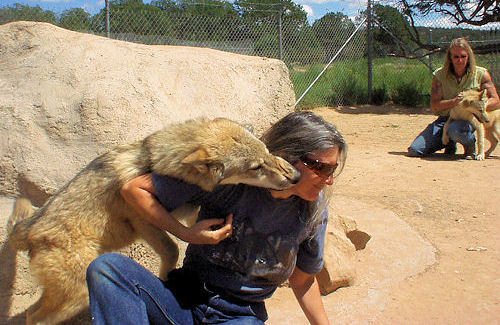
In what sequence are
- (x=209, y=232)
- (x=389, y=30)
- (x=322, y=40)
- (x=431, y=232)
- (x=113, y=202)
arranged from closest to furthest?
(x=209, y=232) < (x=113, y=202) < (x=431, y=232) < (x=322, y=40) < (x=389, y=30)

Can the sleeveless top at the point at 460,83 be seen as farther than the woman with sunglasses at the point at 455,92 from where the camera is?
Yes

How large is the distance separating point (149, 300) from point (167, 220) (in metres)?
0.39

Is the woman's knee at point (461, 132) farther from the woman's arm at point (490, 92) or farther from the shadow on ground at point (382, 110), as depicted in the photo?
the shadow on ground at point (382, 110)

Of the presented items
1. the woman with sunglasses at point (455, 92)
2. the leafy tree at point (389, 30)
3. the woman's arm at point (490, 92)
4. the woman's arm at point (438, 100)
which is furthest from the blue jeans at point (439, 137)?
the leafy tree at point (389, 30)

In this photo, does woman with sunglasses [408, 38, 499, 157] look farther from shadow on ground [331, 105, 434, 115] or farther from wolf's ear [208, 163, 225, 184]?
wolf's ear [208, 163, 225, 184]

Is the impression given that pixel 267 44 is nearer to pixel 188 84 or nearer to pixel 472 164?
pixel 472 164

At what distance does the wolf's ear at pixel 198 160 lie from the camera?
2527 millimetres

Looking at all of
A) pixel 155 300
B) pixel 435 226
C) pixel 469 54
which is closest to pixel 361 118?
pixel 469 54

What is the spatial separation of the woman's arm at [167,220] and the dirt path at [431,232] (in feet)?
4.96

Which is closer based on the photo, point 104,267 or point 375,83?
point 104,267

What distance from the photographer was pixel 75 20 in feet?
27.6

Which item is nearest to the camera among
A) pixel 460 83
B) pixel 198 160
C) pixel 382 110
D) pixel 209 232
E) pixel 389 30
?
pixel 209 232

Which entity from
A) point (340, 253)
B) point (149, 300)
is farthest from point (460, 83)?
point (149, 300)

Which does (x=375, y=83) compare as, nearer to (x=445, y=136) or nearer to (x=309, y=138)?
(x=445, y=136)
